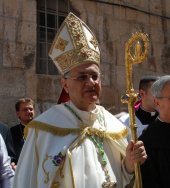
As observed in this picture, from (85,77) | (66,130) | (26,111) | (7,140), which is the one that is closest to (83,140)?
(66,130)

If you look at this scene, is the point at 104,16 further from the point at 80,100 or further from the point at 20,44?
the point at 80,100

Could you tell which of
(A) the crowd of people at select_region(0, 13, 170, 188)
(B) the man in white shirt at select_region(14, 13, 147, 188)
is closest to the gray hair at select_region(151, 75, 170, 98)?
(A) the crowd of people at select_region(0, 13, 170, 188)

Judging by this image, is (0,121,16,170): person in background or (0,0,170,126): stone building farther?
(0,0,170,126): stone building

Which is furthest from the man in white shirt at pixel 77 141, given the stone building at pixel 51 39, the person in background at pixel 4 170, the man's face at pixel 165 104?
the stone building at pixel 51 39

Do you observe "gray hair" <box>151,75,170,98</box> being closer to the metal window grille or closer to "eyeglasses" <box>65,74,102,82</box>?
"eyeglasses" <box>65,74,102,82</box>

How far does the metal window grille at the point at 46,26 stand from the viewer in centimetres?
700

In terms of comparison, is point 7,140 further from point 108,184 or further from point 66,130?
point 108,184

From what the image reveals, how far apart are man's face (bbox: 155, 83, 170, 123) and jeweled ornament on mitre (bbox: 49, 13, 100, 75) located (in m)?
0.62

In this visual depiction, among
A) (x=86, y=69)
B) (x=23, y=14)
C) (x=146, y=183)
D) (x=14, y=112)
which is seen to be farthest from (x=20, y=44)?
(x=146, y=183)

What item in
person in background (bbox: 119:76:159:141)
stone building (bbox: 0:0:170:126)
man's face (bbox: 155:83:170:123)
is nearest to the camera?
man's face (bbox: 155:83:170:123)

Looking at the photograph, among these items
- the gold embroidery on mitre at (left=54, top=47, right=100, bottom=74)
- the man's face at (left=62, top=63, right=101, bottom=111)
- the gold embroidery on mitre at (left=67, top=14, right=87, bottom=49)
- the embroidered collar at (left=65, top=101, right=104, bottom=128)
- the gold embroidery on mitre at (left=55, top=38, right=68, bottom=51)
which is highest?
the gold embroidery on mitre at (left=67, top=14, right=87, bottom=49)

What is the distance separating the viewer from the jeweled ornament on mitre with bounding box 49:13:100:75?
10.5 ft

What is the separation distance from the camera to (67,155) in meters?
2.92

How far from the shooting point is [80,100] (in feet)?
10.1
